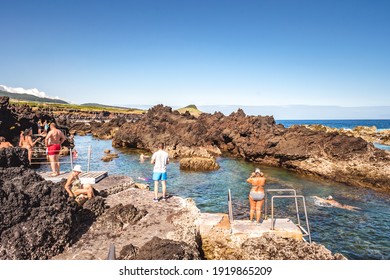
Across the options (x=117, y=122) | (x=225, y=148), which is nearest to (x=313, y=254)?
(x=225, y=148)

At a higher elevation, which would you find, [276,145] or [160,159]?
[160,159]

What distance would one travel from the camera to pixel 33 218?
703cm

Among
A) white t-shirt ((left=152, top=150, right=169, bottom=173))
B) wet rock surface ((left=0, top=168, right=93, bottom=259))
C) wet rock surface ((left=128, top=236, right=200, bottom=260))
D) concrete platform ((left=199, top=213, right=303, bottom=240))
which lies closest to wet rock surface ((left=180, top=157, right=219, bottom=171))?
white t-shirt ((left=152, top=150, right=169, bottom=173))

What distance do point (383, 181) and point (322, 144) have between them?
22.2ft

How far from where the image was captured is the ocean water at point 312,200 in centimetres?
1256

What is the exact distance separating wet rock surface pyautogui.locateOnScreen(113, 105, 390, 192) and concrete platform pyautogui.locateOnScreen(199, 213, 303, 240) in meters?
17.4

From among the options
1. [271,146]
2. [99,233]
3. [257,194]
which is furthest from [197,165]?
[99,233]

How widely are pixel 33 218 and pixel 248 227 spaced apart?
619cm

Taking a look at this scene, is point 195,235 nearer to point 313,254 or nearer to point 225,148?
point 313,254

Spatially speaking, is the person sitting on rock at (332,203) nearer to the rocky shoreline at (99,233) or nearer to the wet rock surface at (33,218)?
the rocky shoreline at (99,233)

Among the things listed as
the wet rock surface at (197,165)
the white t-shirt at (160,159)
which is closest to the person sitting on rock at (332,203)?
the wet rock surface at (197,165)

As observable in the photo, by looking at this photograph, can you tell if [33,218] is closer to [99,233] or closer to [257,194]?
[99,233]

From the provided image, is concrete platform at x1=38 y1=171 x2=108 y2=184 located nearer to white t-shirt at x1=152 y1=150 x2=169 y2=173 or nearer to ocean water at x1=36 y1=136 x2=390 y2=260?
ocean water at x1=36 y1=136 x2=390 y2=260
